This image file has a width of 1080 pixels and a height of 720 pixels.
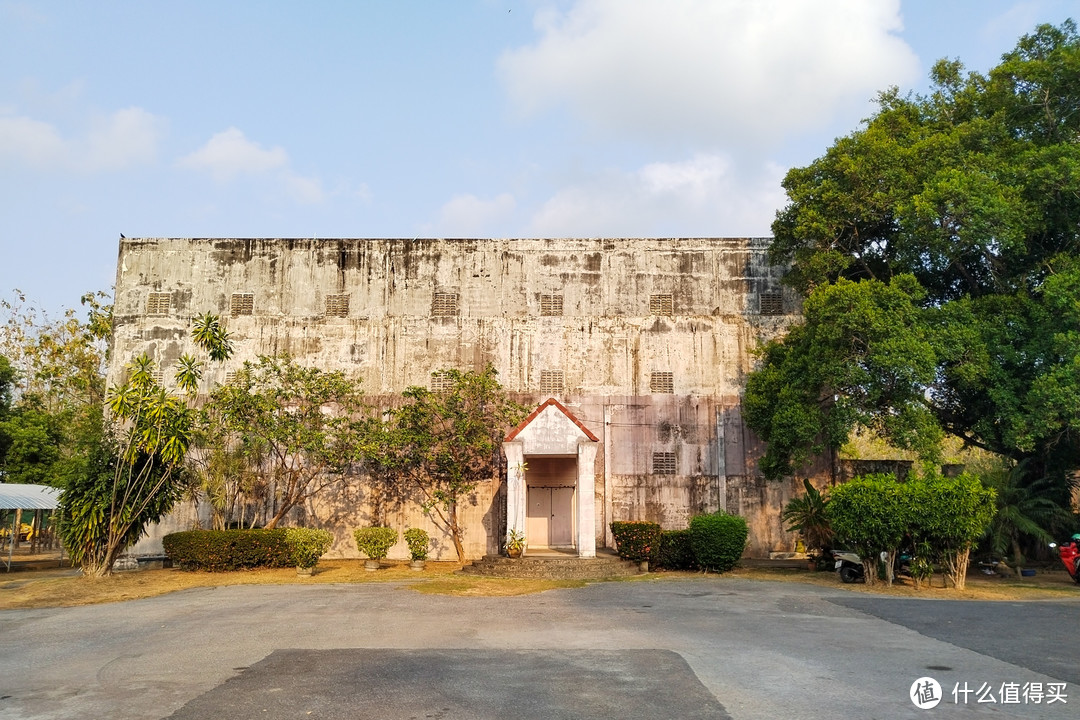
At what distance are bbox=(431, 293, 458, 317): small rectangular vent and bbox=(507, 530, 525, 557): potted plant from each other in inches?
330

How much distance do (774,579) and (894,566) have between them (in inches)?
103

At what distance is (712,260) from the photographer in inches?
1023

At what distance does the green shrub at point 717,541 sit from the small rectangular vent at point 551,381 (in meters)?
6.84

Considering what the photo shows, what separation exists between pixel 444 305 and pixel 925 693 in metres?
20.2

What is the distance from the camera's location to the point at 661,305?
2591 centimetres

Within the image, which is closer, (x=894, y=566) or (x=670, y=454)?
(x=894, y=566)

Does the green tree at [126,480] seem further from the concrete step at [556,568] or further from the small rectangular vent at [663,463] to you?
the small rectangular vent at [663,463]

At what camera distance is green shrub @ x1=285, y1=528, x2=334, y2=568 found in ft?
63.0

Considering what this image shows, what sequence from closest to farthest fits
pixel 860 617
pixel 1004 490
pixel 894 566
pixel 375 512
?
1. pixel 860 617
2. pixel 894 566
3. pixel 1004 490
4. pixel 375 512

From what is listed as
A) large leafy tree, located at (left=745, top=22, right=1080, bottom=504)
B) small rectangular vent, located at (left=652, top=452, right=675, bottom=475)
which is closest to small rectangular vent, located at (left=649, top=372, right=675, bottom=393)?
small rectangular vent, located at (left=652, top=452, right=675, bottom=475)

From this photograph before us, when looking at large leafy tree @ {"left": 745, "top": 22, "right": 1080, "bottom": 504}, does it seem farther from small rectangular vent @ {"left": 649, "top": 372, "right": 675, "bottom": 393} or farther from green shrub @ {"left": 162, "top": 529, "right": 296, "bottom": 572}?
green shrub @ {"left": 162, "top": 529, "right": 296, "bottom": 572}

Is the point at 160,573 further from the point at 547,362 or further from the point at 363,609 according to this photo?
the point at 547,362

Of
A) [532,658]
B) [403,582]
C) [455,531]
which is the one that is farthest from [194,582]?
[532,658]

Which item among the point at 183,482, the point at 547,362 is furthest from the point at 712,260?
the point at 183,482
